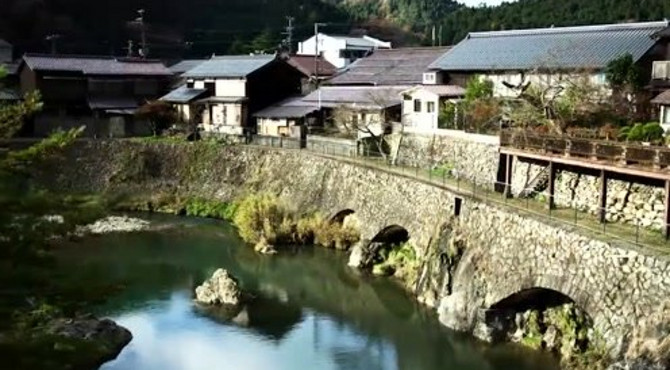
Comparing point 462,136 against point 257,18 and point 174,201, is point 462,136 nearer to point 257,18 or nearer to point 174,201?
point 174,201

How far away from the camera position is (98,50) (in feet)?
247

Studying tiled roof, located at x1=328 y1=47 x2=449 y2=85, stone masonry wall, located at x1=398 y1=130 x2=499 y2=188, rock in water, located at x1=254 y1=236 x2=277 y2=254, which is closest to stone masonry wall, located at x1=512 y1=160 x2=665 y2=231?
stone masonry wall, located at x1=398 y1=130 x2=499 y2=188

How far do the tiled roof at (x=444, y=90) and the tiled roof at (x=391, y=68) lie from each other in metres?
5.49

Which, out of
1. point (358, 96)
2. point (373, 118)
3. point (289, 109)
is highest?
point (358, 96)

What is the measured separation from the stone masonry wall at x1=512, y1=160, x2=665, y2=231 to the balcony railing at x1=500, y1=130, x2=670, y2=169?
40.7 inches

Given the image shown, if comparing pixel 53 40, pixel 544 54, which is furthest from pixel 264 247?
pixel 53 40

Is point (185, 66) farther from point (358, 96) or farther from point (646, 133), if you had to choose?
point (646, 133)

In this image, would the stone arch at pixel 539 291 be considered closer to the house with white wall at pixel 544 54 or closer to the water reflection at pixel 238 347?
the water reflection at pixel 238 347

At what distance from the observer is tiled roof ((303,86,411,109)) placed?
3974 cm

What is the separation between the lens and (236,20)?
310ft

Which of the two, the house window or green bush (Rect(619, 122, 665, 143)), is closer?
green bush (Rect(619, 122, 665, 143))

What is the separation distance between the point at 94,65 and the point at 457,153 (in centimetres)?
2942

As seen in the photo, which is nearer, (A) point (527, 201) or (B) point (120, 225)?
(A) point (527, 201)

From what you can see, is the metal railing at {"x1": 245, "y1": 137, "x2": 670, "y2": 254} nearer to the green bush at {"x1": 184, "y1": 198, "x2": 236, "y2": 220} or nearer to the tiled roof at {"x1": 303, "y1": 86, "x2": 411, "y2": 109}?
the tiled roof at {"x1": 303, "y1": 86, "x2": 411, "y2": 109}
